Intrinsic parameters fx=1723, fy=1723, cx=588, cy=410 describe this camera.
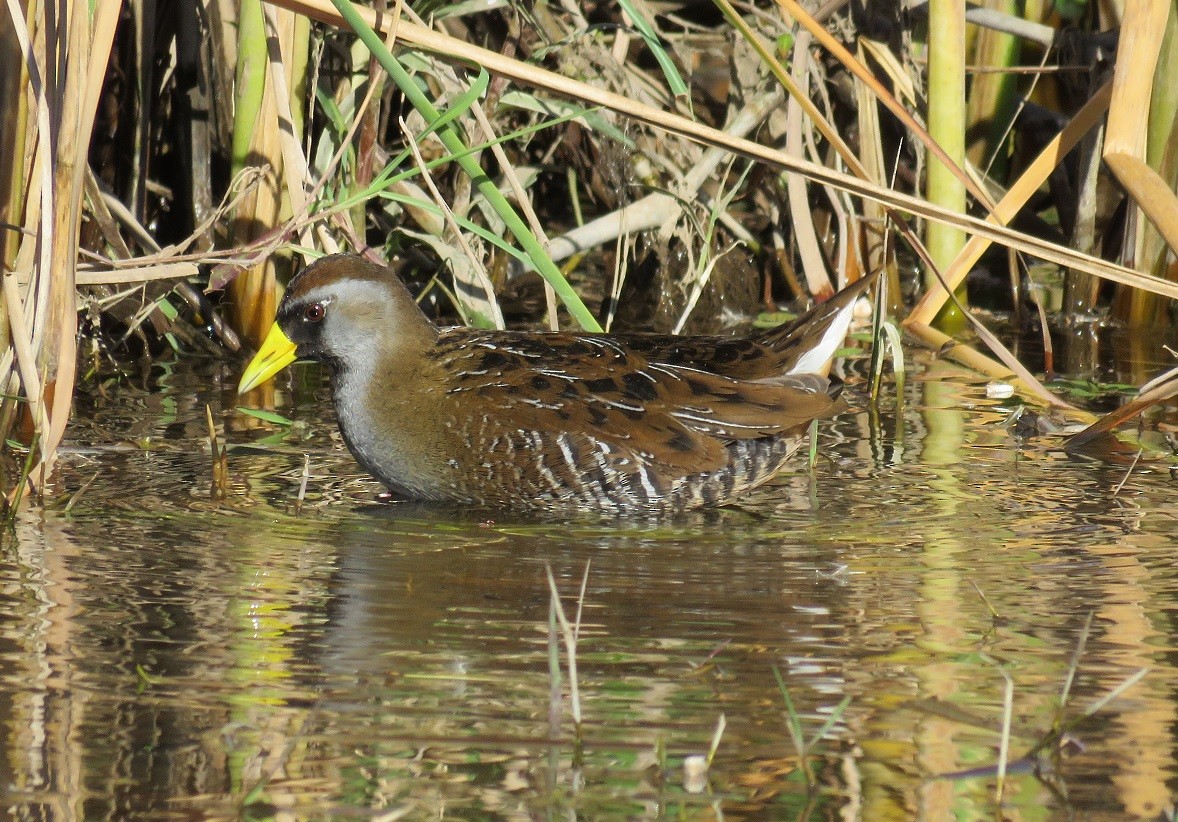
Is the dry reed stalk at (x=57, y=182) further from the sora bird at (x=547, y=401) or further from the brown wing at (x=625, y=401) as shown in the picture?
the brown wing at (x=625, y=401)

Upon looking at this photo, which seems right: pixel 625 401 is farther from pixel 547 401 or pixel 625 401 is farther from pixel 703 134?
pixel 703 134

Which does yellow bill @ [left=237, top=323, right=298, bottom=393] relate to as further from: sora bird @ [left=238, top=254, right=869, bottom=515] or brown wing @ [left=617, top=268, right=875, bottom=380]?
brown wing @ [left=617, top=268, right=875, bottom=380]

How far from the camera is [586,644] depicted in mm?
3135

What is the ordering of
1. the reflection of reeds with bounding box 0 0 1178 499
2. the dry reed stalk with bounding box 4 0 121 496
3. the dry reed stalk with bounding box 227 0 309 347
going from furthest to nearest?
the dry reed stalk with bounding box 227 0 309 347
the reflection of reeds with bounding box 0 0 1178 499
the dry reed stalk with bounding box 4 0 121 496

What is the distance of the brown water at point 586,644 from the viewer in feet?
8.02

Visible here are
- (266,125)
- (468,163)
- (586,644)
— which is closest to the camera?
(586,644)

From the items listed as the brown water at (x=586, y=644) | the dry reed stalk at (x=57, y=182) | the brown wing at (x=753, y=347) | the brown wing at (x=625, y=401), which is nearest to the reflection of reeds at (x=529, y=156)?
the dry reed stalk at (x=57, y=182)

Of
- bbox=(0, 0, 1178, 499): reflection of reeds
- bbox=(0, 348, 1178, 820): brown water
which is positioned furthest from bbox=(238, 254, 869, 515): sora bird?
bbox=(0, 0, 1178, 499): reflection of reeds

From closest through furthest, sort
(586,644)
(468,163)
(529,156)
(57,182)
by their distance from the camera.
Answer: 1. (586,644)
2. (57,182)
3. (468,163)
4. (529,156)

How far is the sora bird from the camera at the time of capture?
4270mm

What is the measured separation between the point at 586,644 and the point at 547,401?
1.26m

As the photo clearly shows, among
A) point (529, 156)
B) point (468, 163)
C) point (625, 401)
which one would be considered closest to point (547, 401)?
point (625, 401)

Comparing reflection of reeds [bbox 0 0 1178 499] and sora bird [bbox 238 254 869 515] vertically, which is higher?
reflection of reeds [bbox 0 0 1178 499]

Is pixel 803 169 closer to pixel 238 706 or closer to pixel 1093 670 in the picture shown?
pixel 1093 670
